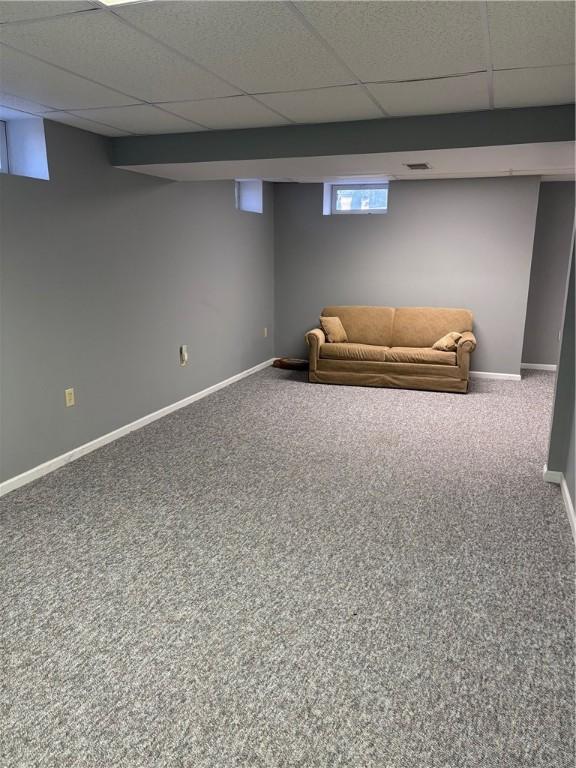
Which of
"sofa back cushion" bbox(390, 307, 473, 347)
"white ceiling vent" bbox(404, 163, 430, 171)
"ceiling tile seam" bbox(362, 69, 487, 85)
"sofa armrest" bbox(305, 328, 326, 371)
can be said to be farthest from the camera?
"sofa back cushion" bbox(390, 307, 473, 347)

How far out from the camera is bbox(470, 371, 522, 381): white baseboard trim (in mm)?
6160

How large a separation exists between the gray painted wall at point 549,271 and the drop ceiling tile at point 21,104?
5.44m

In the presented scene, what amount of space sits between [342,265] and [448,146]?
3502 millimetres

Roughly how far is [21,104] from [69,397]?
1785 mm

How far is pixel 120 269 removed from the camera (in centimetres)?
409

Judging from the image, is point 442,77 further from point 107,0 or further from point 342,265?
point 342,265

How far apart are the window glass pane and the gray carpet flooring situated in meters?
3.61

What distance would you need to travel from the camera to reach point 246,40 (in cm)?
196

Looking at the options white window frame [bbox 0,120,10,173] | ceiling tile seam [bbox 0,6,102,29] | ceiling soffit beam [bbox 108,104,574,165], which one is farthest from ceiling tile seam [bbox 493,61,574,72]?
white window frame [bbox 0,120,10,173]

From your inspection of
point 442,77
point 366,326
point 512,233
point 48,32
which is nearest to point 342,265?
point 366,326

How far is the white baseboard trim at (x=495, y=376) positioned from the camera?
6160 mm

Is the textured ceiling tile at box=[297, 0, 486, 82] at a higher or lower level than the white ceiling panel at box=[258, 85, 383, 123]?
lower

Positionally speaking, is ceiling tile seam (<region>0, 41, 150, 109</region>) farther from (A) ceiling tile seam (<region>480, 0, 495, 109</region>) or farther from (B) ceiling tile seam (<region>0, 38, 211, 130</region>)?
(A) ceiling tile seam (<region>480, 0, 495, 109</region>)

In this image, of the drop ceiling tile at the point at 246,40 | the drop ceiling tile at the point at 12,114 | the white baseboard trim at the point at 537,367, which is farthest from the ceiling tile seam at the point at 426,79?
the white baseboard trim at the point at 537,367
